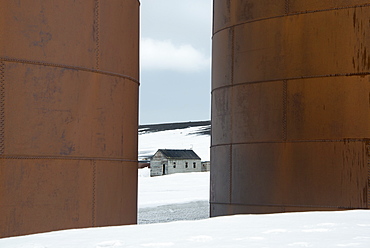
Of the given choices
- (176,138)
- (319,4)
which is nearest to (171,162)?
(176,138)

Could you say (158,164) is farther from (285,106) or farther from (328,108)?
(328,108)

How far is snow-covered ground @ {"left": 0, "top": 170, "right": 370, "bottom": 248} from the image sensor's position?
4.58m

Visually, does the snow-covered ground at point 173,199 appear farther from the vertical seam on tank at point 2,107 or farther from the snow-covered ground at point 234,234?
the snow-covered ground at point 234,234

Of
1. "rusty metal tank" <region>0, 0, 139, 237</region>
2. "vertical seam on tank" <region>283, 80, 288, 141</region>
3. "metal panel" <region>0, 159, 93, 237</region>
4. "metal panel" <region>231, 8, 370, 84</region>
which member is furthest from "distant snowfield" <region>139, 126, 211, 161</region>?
"metal panel" <region>0, 159, 93, 237</region>

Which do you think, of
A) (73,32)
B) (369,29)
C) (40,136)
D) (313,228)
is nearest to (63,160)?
(40,136)

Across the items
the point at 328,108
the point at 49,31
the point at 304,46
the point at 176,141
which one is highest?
the point at 176,141

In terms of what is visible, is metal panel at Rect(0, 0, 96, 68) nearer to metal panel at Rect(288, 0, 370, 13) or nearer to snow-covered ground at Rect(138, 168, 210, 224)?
Answer: metal panel at Rect(288, 0, 370, 13)

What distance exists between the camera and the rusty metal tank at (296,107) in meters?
10.7

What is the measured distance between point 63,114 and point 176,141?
61.3 meters

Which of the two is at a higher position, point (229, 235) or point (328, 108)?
point (328, 108)

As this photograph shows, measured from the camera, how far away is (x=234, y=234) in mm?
4895

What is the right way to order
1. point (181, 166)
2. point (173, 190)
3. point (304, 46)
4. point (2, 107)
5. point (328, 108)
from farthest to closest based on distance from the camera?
point (181, 166) < point (173, 190) < point (304, 46) < point (328, 108) < point (2, 107)

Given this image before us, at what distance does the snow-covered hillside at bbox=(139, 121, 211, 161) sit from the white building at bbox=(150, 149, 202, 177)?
20.4ft

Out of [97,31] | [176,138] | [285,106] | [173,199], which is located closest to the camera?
[97,31]
